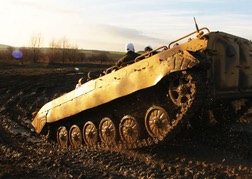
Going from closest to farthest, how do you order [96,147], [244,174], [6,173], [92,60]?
[244,174]
[6,173]
[96,147]
[92,60]

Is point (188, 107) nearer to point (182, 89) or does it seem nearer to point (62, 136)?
point (182, 89)

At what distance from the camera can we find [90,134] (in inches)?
396

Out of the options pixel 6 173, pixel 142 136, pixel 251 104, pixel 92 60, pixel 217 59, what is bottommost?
pixel 6 173

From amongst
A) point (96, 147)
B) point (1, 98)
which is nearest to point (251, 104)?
point (96, 147)

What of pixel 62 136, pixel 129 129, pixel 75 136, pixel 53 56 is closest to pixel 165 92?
pixel 129 129

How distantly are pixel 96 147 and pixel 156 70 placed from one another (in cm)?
292

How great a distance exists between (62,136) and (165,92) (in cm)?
453

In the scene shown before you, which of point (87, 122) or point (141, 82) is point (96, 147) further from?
point (141, 82)

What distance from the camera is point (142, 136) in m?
8.41

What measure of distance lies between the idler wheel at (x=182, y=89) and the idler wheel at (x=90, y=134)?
3.11m

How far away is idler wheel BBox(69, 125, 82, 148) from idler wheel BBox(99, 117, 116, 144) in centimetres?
117

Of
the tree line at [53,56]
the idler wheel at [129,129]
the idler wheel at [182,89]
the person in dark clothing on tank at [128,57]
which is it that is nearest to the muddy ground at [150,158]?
the idler wheel at [129,129]

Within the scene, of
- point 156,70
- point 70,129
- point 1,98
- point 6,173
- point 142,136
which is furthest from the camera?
point 1,98

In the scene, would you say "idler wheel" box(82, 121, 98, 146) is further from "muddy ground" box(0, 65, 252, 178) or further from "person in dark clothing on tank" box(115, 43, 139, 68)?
"person in dark clothing on tank" box(115, 43, 139, 68)
